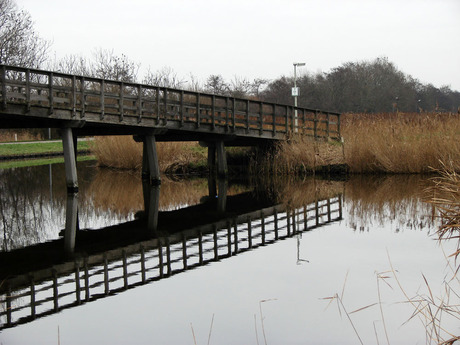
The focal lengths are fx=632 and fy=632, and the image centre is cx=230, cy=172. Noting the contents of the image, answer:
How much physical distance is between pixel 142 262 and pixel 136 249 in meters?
1.18

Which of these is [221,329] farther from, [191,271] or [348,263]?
[348,263]

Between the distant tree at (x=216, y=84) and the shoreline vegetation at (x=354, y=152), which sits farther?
the distant tree at (x=216, y=84)

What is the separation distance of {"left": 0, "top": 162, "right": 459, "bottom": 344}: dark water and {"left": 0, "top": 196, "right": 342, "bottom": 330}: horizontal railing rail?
1.2 inches

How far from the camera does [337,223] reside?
13000 mm

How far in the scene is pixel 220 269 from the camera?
888 cm

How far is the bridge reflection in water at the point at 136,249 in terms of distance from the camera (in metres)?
7.64

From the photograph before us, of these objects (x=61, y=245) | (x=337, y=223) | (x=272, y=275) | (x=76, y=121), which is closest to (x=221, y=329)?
(x=272, y=275)

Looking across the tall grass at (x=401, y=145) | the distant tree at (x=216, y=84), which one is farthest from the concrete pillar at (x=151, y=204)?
the distant tree at (x=216, y=84)

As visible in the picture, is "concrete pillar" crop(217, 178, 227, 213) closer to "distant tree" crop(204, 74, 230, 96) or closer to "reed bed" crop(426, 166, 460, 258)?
"reed bed" crop(426, 166, 460, 258)

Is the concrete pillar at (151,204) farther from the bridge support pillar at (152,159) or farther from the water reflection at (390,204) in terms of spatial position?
the water reflection at (390,204)

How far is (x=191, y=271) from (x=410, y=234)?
436 cm

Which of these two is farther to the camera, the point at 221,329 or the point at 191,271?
the point at 191,271

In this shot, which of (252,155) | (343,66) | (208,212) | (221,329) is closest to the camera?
(221,329)

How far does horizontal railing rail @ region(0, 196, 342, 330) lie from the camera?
23.9ft
